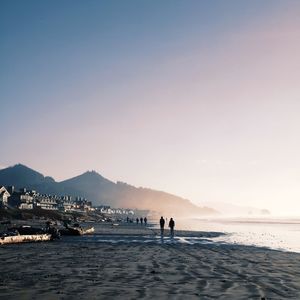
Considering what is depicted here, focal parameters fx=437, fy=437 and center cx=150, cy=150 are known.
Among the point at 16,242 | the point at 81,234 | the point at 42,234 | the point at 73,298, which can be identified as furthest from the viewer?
the point at 81,234

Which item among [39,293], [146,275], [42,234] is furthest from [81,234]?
[39,293]

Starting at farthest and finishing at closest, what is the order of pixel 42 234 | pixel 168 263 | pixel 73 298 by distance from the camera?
pixel 42 234
pixel 168 263
pixel 73 298

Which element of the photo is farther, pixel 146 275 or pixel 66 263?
pixel 66 263

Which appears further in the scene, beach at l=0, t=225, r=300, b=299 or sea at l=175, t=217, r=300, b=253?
sea at l=175, t=217, r=300, b=253

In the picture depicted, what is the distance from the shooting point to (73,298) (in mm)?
12211

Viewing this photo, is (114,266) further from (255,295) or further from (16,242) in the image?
(16,242)

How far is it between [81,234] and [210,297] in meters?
44.6

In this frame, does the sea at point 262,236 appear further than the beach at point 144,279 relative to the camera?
Yes

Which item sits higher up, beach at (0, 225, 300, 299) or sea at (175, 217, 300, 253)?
sea at (175, 217, 300, 253)

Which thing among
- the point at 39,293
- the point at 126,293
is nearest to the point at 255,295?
the point at 126,293

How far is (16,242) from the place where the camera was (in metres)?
37.3

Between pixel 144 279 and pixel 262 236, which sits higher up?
pixel 262 236

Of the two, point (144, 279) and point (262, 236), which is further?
point (262, 236)

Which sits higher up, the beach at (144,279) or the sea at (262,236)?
the sea at (262,236)
